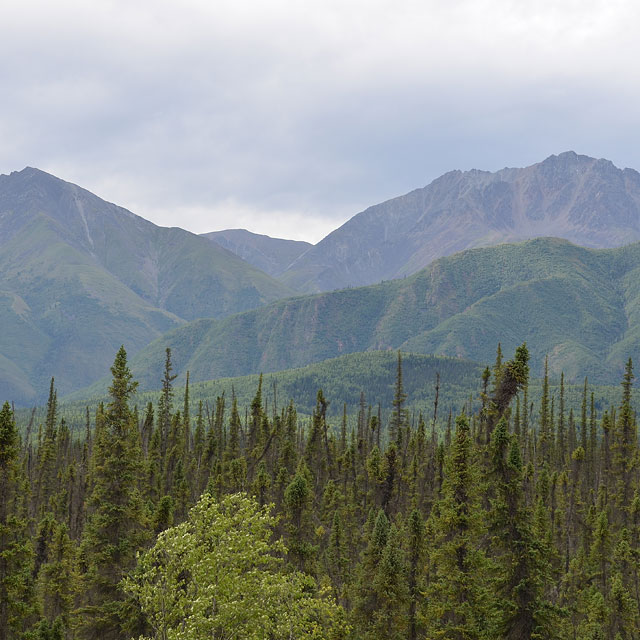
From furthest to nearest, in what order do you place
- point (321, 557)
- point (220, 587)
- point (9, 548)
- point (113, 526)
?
point (321, 557) < point (113, 526) < point (9, 548) < point (220, 587)

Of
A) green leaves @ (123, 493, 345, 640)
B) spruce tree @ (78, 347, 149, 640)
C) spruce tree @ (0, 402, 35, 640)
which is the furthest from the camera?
spruce tree @ (78, 347, 149, 640)

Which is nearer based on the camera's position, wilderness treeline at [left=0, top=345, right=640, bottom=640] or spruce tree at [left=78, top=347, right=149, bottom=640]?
wilderness treeline at [left=0, top=345, right=640, bottom=640]

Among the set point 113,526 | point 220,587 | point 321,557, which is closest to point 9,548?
point 113,526

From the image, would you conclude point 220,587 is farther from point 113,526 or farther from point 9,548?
point 113,526

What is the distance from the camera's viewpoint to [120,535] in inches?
1741

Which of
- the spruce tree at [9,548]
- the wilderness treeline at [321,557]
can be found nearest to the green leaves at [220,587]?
the wilderness treeline at [321,557]

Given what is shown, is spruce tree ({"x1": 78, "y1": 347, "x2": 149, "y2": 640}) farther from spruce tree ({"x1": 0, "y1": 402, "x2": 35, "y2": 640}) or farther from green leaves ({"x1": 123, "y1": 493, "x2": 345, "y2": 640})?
green leaves ({"x1": 123, "y1": 493, "x2": 345, "y2": 640})

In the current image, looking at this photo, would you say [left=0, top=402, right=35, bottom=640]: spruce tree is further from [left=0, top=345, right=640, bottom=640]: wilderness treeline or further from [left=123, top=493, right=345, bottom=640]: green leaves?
[left=123, top=493, right=345, bottom=640]: green leaves

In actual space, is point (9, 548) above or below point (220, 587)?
below

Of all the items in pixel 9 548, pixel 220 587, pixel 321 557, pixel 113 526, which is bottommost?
pixel 321 557

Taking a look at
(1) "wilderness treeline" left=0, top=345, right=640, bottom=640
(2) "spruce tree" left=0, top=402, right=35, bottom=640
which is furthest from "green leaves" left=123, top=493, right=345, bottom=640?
(2) "spruce tree" left=0, top=402, right=35, bottom=640

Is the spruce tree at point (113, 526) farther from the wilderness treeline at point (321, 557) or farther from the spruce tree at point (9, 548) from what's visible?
the spruce tree at point (9, 548)

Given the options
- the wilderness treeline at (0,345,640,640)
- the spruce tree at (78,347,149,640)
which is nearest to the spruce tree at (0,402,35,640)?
the wilderness treeline at (0,345,640,640)

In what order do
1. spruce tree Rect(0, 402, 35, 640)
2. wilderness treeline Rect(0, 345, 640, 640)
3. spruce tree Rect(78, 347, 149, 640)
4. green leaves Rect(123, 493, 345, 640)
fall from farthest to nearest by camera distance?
1. spruce tree Rect(78, 347, 149, 640)
2. spruce tree Rect(0, 402, 35, 640)
3. wilderness treeline Rect(0, 345, 640, 640)
4. green leaves Rect(123, 493, 345, 640)
